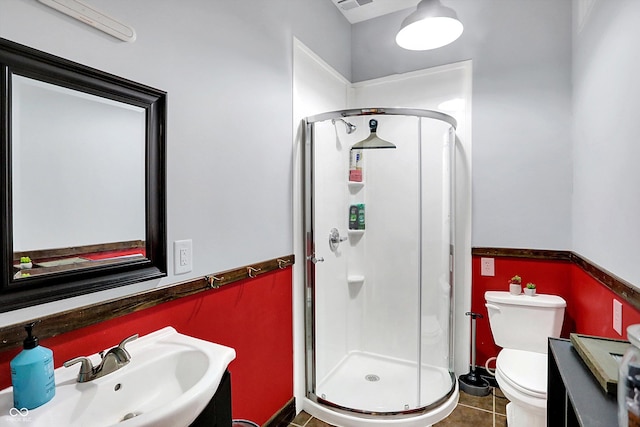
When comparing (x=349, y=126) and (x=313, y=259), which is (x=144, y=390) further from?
(x=349, y=126)

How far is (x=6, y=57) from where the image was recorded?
93 centimetres

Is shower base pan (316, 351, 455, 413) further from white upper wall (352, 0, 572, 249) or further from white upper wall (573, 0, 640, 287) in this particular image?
white upper wall (573, 0, 640, 287)

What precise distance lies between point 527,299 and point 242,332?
1.78 meters

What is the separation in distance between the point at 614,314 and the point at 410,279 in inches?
46.1

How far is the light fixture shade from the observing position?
202cm

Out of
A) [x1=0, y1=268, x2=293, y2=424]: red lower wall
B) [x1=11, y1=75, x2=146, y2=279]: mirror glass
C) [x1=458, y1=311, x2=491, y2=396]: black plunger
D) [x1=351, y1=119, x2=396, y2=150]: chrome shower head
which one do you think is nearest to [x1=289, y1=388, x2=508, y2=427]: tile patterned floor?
[x1=458, y1=311, x2=491, y2=396]: black plunger

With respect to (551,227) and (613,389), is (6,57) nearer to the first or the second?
(613,389)

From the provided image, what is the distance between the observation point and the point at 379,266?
8.78ft

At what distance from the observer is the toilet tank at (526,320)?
2145mm

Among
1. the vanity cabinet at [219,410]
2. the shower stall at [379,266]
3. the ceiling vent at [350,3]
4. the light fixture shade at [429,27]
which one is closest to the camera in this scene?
the vanity cabinet at [219,410]

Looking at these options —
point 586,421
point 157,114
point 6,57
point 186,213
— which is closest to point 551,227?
point 586,421

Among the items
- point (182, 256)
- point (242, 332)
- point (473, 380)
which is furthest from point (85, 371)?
point (473, 380)

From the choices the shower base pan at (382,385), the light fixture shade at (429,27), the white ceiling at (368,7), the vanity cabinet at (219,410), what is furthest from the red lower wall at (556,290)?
the white ceiling at (368,7)

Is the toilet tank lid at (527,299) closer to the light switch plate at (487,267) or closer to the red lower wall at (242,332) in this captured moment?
the light switch plate at (487,267)
